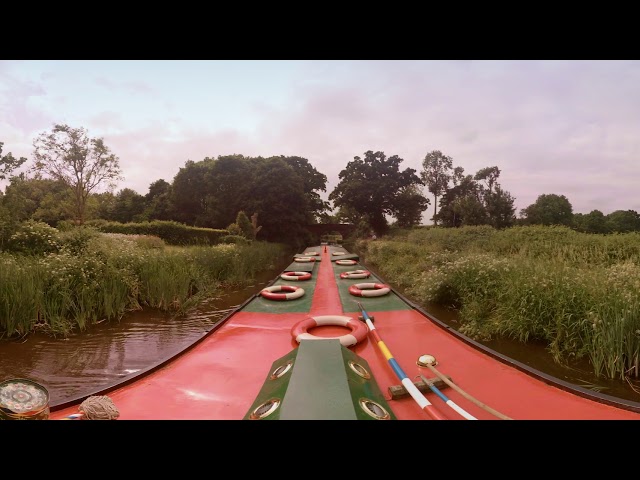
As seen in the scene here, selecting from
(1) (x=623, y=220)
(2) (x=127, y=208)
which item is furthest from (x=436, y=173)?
(2) (x=127, y=208)

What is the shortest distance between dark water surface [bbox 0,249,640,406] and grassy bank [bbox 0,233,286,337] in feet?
0.97

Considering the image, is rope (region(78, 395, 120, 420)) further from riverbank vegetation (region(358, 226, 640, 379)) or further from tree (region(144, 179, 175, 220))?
tree (region(144, 179, 175, 220))

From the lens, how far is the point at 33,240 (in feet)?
22.0

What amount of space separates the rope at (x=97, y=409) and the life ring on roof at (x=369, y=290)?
168 inches

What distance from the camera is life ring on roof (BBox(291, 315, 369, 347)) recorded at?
10.8 feet

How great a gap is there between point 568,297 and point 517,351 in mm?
980

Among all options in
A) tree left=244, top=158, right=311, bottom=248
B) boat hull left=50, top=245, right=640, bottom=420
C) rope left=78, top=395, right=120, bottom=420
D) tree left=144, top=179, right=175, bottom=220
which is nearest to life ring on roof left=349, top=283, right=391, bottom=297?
boat hull left=50, top=245, right=640, bottom=420

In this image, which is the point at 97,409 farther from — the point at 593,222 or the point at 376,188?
the point at 593,222

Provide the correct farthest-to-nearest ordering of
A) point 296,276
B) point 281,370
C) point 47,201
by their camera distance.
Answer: point 47,201 → point 296,276 → point 281,370

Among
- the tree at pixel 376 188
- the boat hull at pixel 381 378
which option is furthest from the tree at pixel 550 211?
the boat hull at pixel 381 378

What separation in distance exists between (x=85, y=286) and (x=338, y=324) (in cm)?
457

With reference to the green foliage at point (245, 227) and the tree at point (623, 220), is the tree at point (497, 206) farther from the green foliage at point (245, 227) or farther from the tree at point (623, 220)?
the green foliage at point (245, 227)
